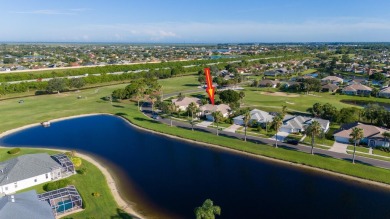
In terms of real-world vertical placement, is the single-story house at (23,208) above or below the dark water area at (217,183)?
above

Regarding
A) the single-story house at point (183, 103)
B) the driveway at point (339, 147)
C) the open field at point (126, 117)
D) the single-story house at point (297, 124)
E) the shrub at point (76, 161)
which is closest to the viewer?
the open field at point (126, 117)

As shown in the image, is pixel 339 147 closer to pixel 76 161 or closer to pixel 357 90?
pixel 76 161

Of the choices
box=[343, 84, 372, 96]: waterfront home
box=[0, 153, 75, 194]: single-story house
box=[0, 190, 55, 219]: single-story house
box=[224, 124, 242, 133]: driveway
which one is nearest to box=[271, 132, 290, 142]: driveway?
box=[224, 124, 242, 133]: driveway

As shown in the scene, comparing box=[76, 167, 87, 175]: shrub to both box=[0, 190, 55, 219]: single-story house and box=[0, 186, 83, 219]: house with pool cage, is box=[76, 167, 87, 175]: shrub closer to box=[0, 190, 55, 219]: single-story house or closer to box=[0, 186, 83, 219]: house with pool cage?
box=[0, 186, 83, 219]: house with pool cage

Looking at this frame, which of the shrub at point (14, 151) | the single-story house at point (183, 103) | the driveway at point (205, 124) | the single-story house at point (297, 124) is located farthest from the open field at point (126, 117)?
the shrub at point (14, 151)

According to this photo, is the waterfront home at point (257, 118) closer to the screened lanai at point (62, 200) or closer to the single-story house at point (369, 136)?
the single-story house at point (369, 136)

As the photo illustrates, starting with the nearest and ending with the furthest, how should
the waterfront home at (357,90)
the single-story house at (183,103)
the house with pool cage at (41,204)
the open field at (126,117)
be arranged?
the house with pool cage at (41,204) < the open field at (126,117) < the single-story house at (183,103) < the waterfront home at (357,90)
